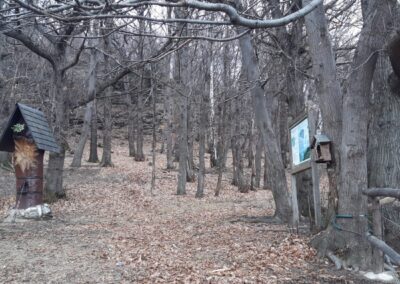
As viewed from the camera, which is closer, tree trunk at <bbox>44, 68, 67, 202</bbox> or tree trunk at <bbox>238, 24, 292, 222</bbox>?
tree trunk at <bbox>238, 24, 292, 222</bbox>

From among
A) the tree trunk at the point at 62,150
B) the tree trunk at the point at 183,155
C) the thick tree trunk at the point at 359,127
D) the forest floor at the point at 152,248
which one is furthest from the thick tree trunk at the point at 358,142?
the tree trunk at the point at 183,155

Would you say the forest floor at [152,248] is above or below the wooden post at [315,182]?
below

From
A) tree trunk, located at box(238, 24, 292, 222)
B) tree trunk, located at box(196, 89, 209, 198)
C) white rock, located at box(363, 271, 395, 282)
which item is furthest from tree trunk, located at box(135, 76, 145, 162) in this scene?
white rock, located at box(363, 271, 395, 282)

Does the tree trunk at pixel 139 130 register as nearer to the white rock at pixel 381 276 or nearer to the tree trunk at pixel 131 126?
the tree trunk at pixel 131 126

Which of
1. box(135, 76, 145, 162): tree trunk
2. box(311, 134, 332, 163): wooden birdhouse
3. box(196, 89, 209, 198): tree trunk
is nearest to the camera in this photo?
box(311, 134, 332, 163): wooden birdhouse

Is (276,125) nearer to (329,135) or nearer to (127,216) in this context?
(127,216)

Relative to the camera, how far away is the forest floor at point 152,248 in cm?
585

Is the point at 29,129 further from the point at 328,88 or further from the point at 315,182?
the point at 328,88

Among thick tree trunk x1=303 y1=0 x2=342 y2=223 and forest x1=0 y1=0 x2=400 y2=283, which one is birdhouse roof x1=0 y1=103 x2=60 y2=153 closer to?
forest x1=0 y1=0 x2=400 y2=283

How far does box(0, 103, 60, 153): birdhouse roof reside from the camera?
10.7 metres

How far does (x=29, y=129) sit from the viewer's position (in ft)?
35.0

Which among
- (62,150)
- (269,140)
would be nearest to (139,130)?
(62,150)

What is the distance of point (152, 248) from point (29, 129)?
491cm

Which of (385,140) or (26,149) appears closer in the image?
(385,140)
